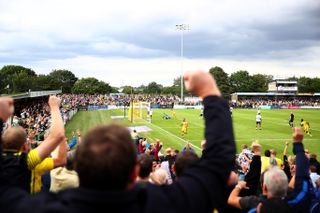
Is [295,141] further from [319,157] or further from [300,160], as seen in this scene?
[319,157]

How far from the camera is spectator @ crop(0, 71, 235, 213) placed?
1565 mm

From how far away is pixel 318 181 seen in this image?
6.89 metres

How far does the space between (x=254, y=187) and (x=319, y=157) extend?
1679 cm

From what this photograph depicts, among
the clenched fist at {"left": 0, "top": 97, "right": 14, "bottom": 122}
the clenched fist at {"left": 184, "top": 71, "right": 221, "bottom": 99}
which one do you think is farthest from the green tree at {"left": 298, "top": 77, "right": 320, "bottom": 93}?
the clenched fist at {"left": 0, "top": 97, "right": 14, "bottom": 122}

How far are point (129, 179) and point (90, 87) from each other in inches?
5333

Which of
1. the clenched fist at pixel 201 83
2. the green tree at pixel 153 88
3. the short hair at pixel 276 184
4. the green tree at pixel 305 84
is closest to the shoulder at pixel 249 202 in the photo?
Answer: the short hair at pixel 276 184

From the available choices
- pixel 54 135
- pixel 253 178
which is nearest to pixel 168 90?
pixel 253 178

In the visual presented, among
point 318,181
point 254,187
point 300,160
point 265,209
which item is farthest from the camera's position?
point 318,181

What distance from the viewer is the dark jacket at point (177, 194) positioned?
154cm

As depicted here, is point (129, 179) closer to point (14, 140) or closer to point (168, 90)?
point (14, 140)

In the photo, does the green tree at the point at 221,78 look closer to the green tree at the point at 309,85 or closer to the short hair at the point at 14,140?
the green tree at the point at 309,85

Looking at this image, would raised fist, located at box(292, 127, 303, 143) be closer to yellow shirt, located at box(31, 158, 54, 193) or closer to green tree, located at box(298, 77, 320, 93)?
yellow shirt, located at box(31, 158, 54, 193)

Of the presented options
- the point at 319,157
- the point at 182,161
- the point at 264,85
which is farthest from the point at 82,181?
the point at 264,85

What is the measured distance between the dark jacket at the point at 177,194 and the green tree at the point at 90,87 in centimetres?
13168
